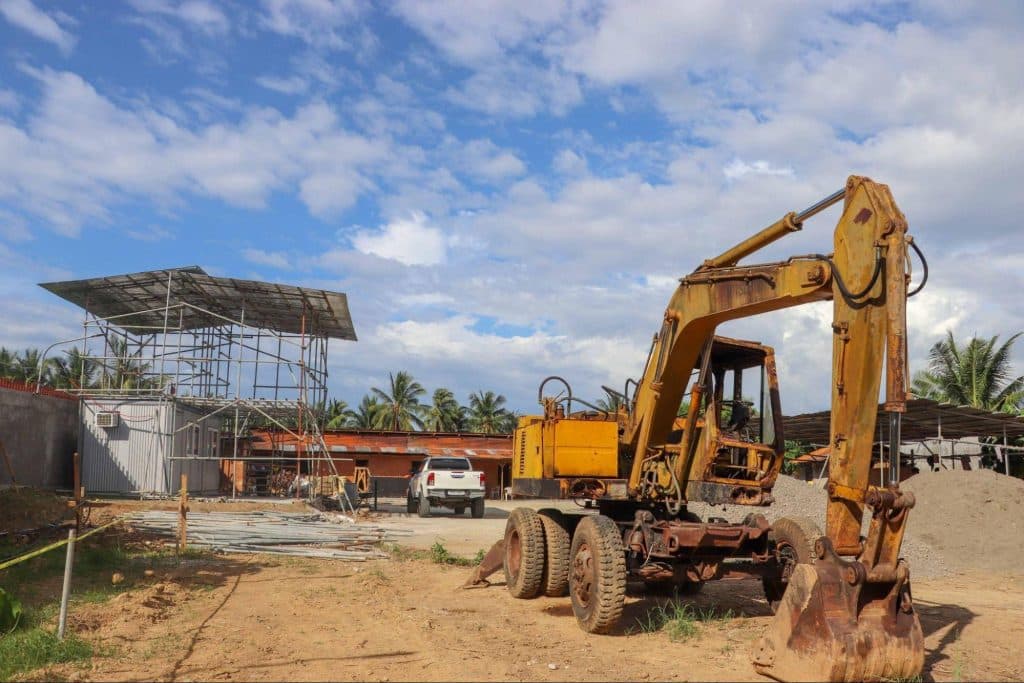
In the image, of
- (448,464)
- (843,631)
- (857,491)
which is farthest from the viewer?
(448,464)

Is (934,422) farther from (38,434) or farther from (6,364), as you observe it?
(6,364)

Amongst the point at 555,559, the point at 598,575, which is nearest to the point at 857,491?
the point at 598,575

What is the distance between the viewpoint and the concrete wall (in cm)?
2325

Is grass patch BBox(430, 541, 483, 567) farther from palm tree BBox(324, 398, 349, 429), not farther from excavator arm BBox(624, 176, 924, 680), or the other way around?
palm tree BBox(324, 398, 349, 429)

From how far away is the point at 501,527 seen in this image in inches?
923

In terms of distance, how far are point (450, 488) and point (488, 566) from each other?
45.6ft

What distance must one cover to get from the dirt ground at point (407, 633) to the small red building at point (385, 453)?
25.7 metres

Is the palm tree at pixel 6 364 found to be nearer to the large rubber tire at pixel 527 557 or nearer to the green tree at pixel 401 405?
the green tree at pixel 401 405

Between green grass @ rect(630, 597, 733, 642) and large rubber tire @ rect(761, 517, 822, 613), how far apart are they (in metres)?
0.63

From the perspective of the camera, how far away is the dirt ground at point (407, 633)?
289 inches

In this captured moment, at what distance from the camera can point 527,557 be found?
10859 millimetres

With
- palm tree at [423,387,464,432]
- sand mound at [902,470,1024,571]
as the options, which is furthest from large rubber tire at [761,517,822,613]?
palm tree at [423,387,464,432]

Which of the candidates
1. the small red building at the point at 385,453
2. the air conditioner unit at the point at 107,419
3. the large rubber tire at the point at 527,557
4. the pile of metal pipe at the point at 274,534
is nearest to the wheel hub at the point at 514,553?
the large rubber tire at the point at 527,557

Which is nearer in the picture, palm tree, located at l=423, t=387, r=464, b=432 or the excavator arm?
the excavator arm
